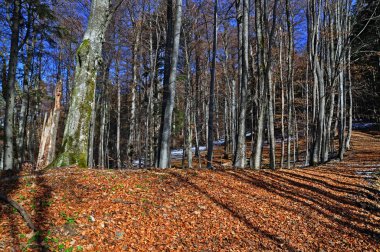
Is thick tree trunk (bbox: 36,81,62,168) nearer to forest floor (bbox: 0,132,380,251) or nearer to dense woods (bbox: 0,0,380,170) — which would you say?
dense woods (bbox: 0,0,380,170)

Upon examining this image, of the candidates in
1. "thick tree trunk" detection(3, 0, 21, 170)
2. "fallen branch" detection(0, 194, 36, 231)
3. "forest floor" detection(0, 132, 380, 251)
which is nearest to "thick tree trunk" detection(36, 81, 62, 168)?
"thick tree trunk" detection(3, 0, 21, 170)

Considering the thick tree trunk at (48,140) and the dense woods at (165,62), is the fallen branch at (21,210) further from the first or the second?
the thick tree trunk at (48,140)

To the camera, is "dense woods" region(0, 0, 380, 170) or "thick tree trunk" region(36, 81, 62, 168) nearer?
"dense woods" region(0, 0, 380, 170)

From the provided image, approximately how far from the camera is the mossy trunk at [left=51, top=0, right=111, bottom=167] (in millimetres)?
6371

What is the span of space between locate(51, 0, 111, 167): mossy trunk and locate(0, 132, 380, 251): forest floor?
0.56 m

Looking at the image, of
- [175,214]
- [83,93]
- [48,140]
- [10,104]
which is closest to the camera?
[175,214]

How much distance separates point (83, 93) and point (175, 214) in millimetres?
3669

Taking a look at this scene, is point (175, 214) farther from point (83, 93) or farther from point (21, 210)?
point (83, 93)

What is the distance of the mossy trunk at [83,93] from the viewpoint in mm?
6371

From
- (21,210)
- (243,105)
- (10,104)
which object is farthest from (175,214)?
(10,104)

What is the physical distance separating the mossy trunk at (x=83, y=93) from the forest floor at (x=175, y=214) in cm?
56

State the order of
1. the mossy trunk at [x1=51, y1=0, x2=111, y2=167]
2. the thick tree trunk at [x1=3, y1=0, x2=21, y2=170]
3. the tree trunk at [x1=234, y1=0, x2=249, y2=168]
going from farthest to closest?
the tree trunk at [x1=234, y1=0, x2=249, y2=168] → the thick tree trunk at [x1=3, y1=0, x2=21, y2=170] → the mossy trunk at [x1=51, y1=0, x2=111, y2=167]

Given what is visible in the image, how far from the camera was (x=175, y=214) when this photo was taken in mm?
5160

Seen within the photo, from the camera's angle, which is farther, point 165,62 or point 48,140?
point 165,62
